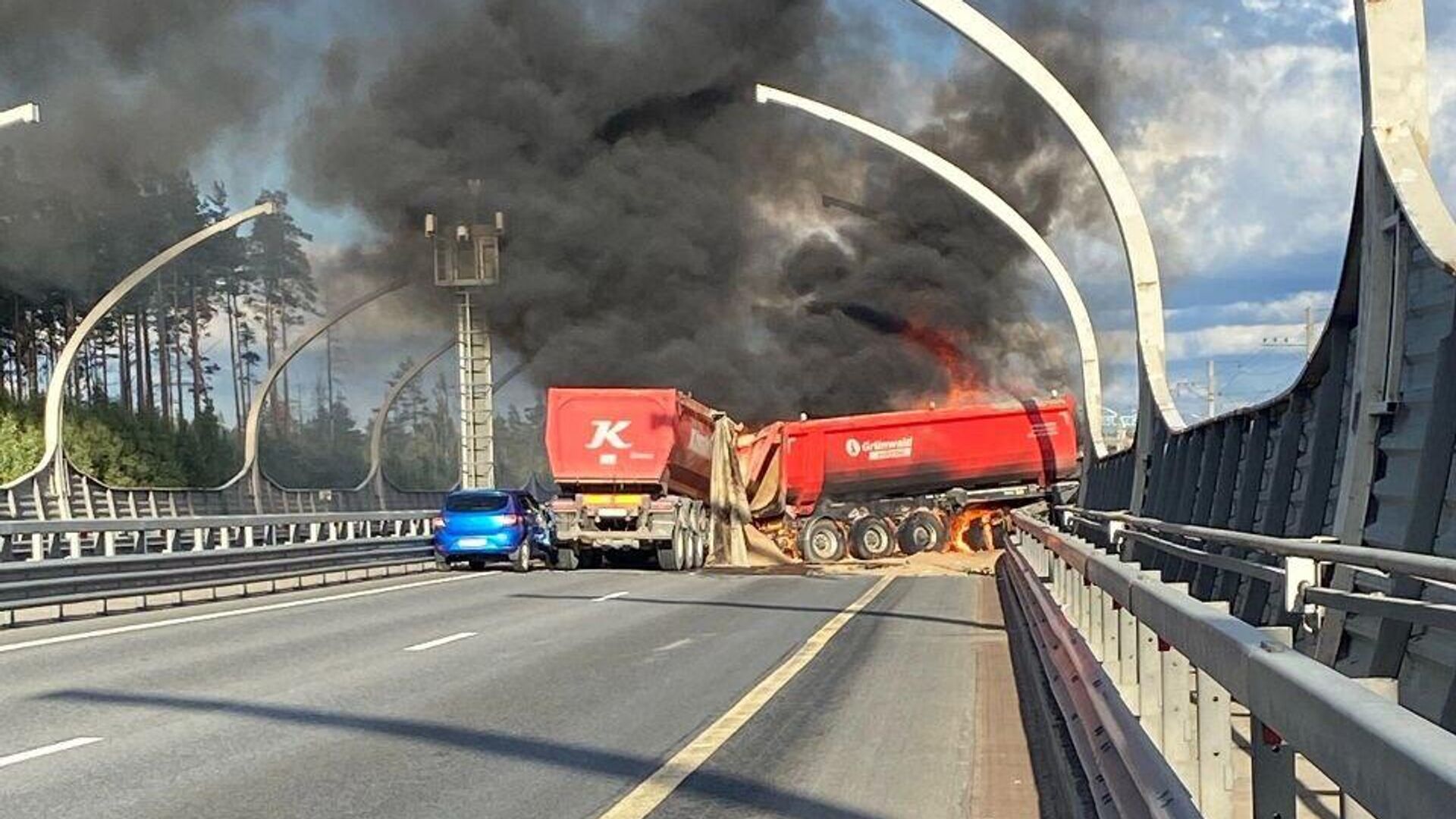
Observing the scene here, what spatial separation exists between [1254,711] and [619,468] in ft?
85.2

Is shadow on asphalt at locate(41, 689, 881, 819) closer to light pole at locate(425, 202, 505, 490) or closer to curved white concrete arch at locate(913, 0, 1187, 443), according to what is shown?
curved white concrete arch at locate(913, 0, 1187, 443)

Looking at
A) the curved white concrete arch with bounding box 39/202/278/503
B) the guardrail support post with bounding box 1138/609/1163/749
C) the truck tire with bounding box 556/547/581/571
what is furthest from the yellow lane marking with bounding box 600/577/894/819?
the curved white concrete arch with bounding box 39/202/278/503

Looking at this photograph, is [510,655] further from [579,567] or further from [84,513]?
[84,513]

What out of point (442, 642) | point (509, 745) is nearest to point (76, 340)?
point (442, 642)

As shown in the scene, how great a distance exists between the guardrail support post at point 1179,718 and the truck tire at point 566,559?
2542 cm

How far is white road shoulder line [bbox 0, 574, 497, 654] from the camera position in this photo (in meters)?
14.2

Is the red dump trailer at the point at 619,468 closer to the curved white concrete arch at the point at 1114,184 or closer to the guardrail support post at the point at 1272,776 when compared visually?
the curved white concrete arch at the point at 1114,184

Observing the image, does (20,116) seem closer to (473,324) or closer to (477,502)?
(477,502)

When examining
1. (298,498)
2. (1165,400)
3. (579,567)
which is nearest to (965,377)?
(579,567)

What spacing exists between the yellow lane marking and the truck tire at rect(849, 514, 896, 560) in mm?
19247

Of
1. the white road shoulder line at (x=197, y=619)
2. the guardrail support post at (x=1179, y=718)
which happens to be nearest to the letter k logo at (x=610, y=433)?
the white road shoulder line at (x=197, y=619)

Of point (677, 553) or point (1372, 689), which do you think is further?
point (677, 553)

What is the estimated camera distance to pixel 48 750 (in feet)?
26.8

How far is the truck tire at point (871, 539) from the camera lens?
111 ft
